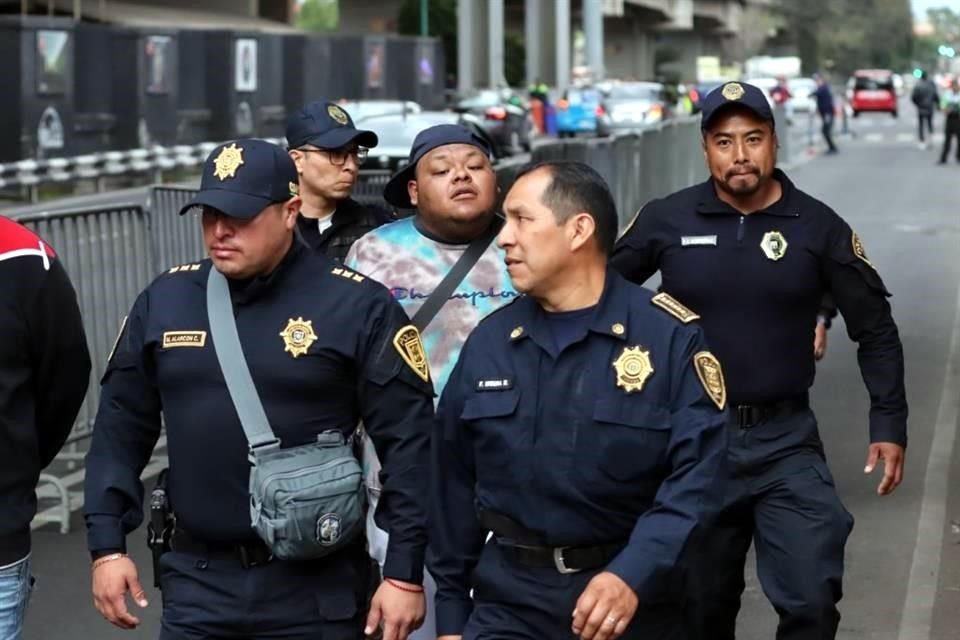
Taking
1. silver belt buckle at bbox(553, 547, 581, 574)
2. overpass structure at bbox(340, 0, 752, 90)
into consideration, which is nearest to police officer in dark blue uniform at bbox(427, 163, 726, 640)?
silver belt buckle at bbox(553, 547, 581, 574)

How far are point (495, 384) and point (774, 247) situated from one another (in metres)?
1.96

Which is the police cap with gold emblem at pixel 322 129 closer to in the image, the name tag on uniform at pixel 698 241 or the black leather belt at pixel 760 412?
the name tag on uniform at pixel 698 241

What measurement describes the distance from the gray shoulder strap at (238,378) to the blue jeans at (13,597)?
0.60 meters

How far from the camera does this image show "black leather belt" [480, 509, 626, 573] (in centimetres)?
430

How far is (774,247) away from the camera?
611 centimetres

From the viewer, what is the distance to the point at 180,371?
4.66m

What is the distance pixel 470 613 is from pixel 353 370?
2.10 feet

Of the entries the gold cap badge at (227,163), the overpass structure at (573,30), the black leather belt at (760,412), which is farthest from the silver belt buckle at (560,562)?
the overpass structure at (573,30)

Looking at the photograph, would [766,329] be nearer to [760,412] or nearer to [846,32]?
[760,412]

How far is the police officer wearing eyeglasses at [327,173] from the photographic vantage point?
6902 mm

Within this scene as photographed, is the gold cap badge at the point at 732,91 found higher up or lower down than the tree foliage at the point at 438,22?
lower down

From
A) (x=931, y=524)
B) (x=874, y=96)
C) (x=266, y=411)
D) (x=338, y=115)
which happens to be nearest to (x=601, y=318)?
(x=266, y=411)

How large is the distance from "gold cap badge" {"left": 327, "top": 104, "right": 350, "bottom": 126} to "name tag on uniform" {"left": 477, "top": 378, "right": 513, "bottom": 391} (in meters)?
2.71

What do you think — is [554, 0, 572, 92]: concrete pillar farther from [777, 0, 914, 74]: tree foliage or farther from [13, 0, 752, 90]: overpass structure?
[777, 0, 914, 74]: tree foliage
